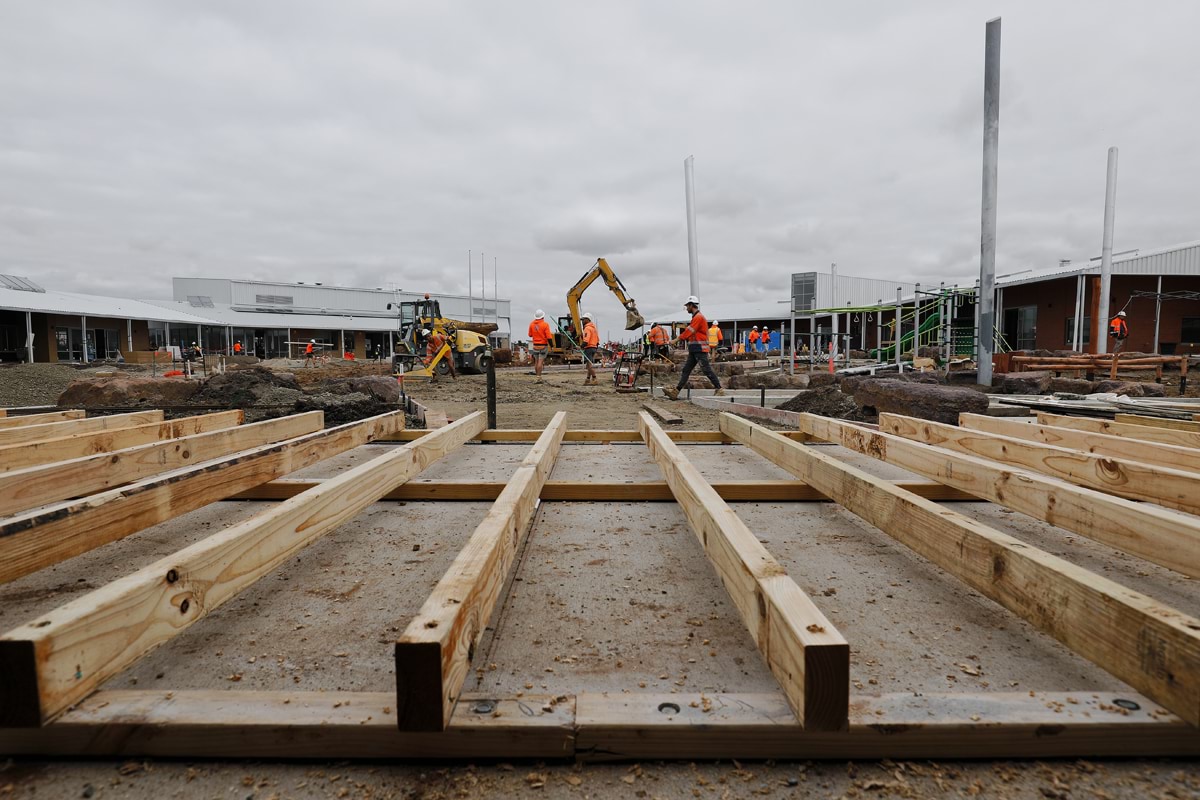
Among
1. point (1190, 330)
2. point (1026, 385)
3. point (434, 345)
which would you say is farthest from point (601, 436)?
point (1190, 330)

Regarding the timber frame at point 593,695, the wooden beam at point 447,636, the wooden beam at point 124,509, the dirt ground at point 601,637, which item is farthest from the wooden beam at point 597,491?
the wooden beam at point 447,636

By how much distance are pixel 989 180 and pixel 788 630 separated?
10.8 metres

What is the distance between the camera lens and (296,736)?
Answer: 1251mm

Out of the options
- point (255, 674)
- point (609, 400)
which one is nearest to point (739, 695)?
point (255, 674)

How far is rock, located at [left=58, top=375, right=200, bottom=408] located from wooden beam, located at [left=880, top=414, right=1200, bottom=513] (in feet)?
32.1

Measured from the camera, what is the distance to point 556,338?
26219 mm

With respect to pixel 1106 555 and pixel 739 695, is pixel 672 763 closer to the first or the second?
pixel 739 695

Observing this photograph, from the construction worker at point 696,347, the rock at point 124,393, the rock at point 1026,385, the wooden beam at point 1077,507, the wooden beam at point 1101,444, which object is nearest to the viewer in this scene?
the wooden beam at point 1077,507

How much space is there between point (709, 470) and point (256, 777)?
332 cm

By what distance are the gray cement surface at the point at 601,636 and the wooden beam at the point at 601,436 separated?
202 cm

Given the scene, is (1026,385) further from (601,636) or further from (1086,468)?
(601,636)

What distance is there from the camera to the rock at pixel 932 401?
6406 millimetres

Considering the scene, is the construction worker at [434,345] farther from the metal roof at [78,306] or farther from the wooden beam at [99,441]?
the metal roof at [78,306]

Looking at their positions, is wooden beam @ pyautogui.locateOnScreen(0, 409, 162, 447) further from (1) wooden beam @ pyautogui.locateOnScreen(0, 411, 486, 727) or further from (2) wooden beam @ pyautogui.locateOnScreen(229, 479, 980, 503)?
(1) wooden beam @ pyautogui.locateOnScreen(0, 411, 486, 727)
